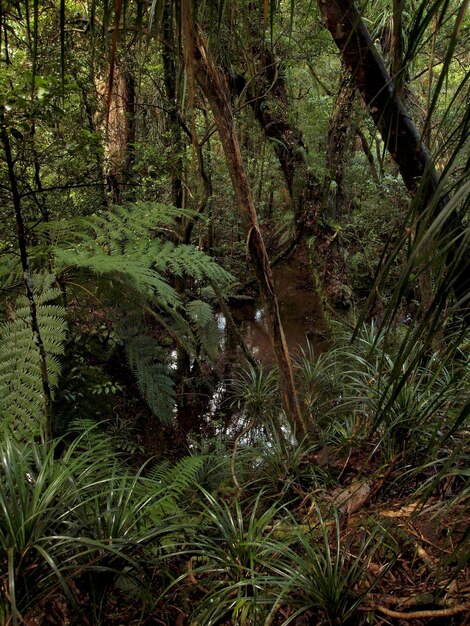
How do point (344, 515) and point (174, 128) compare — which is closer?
point (344, 515)

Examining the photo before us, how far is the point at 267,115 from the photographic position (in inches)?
190

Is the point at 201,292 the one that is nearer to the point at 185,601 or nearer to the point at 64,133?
the point at 64,133

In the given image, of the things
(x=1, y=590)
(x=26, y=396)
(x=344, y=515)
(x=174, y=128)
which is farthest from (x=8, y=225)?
(x=344, y=515)

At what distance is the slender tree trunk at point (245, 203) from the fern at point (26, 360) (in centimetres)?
116

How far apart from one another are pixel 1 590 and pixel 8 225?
252 centimetres

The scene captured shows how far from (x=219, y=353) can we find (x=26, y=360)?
3180 mm

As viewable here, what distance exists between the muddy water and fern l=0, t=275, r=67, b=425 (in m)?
3.09

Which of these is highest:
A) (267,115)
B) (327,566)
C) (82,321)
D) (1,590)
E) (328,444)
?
(267,115)

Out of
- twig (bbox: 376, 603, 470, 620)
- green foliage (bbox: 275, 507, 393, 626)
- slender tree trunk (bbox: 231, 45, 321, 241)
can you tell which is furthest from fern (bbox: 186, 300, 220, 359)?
twig (bbox: 376, 603, 470, 620)

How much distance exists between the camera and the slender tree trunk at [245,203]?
82.9 inches

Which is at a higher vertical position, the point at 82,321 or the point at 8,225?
the point at 8,225

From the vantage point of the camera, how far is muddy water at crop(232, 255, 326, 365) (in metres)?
5.60

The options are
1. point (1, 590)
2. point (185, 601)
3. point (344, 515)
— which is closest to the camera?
point (1, 590)

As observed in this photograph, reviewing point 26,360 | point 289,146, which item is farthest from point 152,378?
point 289,146
